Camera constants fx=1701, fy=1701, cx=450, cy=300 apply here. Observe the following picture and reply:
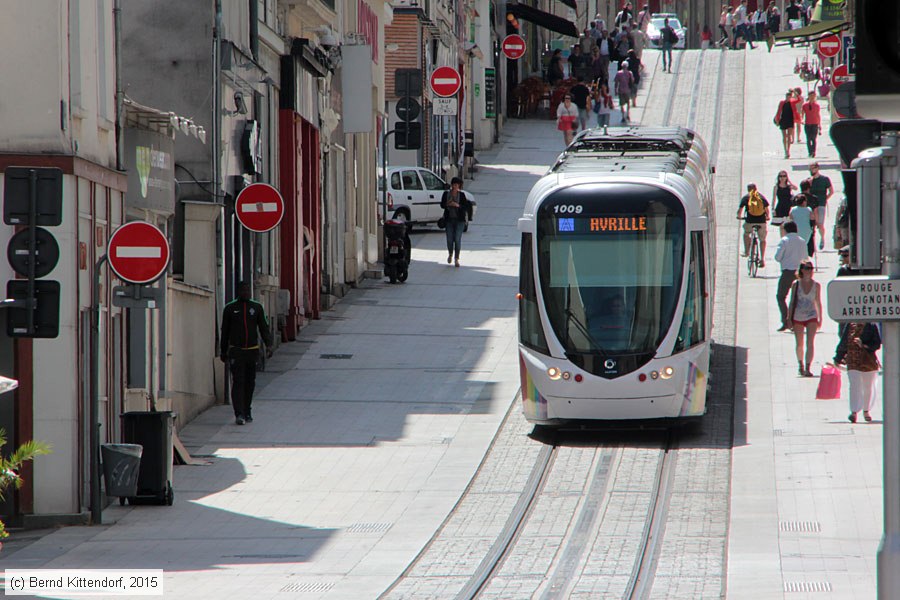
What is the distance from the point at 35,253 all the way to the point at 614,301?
312 inches

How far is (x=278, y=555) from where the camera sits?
14125 mm

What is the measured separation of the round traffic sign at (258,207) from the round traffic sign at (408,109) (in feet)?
41.4

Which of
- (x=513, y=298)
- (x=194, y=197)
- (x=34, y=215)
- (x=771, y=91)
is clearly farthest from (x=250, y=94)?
(x=771, y=91)

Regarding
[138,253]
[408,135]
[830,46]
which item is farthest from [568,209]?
[830,46]

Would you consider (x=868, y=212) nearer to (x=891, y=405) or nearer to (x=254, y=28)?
(x=891, y=405)

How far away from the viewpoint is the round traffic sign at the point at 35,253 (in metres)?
13.1

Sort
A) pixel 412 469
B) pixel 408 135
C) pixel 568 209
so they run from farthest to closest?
1. pixel 408 135
2. pixel 568 209
3. pixel 412 469

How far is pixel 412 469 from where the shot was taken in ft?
59.8

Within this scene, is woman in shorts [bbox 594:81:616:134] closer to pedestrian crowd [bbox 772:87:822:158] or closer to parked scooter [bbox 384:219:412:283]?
pedestrian crowd [bbox 772:87:822:158]

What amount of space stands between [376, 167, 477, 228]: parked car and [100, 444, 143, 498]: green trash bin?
24.1 metres

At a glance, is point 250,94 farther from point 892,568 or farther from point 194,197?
point 892,568

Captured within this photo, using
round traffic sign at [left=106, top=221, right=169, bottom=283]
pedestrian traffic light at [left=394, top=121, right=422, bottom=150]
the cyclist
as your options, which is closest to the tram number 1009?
round traffic sign at [left=106, top=221, right=169, bottom=283]

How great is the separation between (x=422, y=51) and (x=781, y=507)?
2952 centimetres

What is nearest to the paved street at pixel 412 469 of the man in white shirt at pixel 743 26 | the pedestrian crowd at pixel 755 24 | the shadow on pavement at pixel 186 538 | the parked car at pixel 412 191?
the shadow on pavement at pixel 186 538
